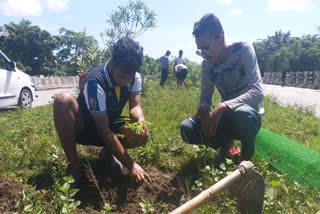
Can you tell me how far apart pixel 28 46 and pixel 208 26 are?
185 feet

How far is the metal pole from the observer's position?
1.88m

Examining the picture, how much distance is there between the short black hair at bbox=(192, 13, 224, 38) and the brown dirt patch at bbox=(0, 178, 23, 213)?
76.5 inches

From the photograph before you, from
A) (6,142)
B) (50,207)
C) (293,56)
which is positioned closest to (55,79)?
(6,142)

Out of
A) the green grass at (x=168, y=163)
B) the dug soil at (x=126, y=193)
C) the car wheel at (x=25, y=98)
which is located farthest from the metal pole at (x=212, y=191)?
the car wheel at (x=25, y=98)

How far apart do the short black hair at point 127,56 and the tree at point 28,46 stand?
53.2m

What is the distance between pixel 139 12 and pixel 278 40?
3305 inches

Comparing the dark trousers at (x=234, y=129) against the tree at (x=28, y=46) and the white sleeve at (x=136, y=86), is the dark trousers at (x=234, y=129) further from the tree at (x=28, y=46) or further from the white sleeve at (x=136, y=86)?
the tree at (x=28, y=46)

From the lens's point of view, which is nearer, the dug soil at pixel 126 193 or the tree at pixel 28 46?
the dug soil at pixel 126 193

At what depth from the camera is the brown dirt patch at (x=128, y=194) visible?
2684 mm

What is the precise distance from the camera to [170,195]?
9.58 feet

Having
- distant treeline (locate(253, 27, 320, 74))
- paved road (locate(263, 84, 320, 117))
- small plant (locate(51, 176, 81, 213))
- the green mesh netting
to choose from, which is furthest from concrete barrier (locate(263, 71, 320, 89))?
small plant (locate(51, 176, 81, 213))

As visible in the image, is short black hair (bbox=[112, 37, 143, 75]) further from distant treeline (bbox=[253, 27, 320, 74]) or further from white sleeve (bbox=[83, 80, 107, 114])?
distant treeline (bbox=[253, 27, 320, 74])

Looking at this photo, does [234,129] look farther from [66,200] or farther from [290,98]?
[290,98]

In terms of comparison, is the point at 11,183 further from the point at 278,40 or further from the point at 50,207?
the point at 278,40
